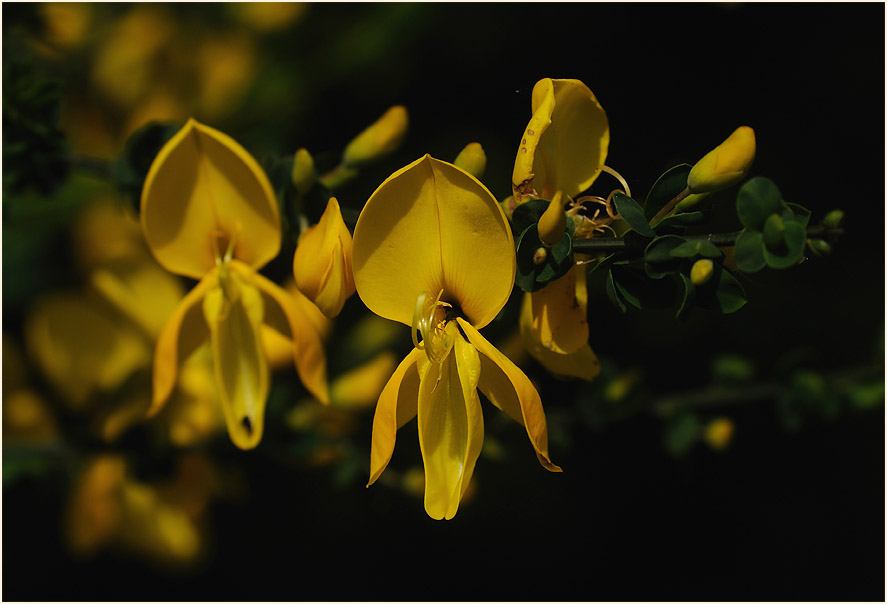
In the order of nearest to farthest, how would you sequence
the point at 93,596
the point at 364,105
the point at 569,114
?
the point at 569,114 → the point at 93,596 → the point at 364,105

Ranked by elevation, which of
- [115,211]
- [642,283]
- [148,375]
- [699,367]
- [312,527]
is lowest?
[312,527]

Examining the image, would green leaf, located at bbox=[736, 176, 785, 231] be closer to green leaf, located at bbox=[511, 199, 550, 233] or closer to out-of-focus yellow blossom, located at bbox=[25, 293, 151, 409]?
green leaf, located at bbox=[511, 199, 550, 233]

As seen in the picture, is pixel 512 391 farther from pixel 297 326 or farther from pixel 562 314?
pixel 297 326

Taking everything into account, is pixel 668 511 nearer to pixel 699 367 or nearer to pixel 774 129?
pixel 699 367

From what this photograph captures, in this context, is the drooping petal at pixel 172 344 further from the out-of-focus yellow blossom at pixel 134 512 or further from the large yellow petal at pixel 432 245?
the out-of-focus yellow blossom at pixel 134 512

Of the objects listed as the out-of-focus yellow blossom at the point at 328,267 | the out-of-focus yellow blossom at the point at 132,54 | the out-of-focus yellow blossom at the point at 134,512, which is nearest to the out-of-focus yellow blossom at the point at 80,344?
the out-of-focus yellow blossom at the point at 134,512

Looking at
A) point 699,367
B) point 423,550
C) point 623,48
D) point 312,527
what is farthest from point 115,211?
point 699,367

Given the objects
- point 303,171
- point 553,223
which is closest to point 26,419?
point 303,171
